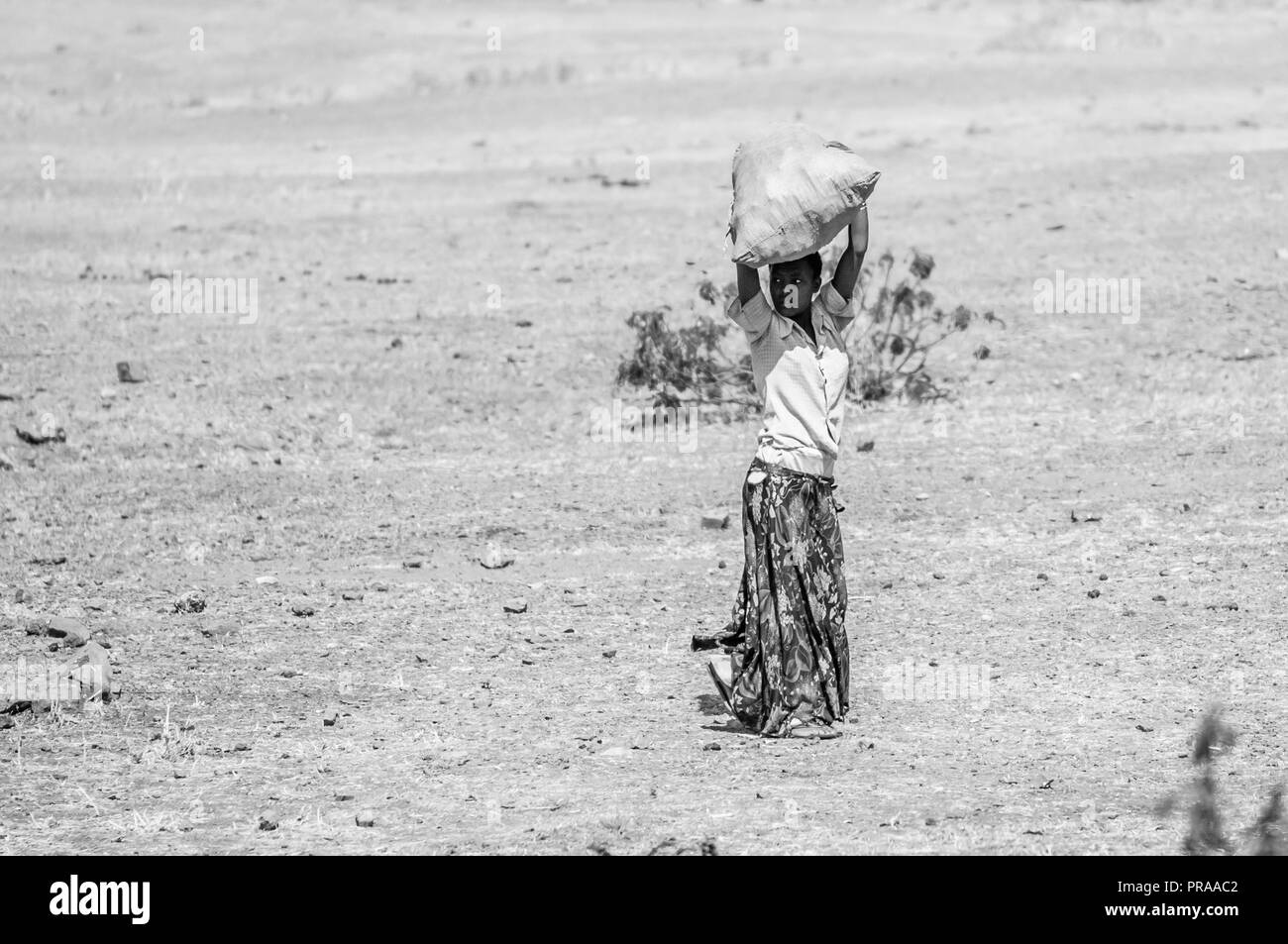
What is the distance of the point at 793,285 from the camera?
18.1 feet

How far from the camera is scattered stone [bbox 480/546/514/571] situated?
794 cm

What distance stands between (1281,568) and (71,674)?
15.8 feet

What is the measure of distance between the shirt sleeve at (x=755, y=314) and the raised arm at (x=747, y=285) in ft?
0.05

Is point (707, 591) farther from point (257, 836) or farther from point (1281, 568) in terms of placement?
point (257, 836)

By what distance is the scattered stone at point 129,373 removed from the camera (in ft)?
35.6

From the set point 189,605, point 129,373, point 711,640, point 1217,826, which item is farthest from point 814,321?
point 129,373

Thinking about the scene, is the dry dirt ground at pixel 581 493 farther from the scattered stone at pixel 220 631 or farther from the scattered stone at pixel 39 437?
the scattered stone at pixel 39 437

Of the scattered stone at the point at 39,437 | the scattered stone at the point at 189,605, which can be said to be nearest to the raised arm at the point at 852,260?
the scattered stone at the point at 189,605

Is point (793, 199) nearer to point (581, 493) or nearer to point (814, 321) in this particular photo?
point (814, 321)

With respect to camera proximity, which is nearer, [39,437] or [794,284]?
[794,284]

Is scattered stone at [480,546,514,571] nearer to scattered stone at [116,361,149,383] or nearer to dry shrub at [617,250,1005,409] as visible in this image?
dry shrub at [617,250,1005,409]

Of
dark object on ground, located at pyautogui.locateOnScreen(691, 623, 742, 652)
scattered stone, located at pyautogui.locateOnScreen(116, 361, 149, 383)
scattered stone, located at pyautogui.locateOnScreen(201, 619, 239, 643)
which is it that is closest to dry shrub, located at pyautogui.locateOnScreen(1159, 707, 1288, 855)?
dark object on ground, located at pyautogui.locateOnScreen(691, 623, 742, 652)

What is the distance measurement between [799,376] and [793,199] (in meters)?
0.55

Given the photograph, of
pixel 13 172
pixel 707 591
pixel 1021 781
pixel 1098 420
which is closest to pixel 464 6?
pixel 13 172
